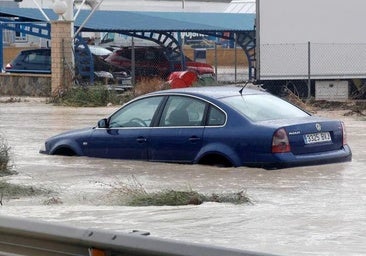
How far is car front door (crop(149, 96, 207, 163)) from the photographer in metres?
14.7

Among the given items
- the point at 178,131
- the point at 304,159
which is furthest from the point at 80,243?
the point at 178,131

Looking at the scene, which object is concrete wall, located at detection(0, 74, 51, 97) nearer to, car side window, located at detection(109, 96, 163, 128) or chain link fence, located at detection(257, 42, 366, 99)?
chain link fence, located at detection(257, 42, 366, 99)

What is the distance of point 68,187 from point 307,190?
3113mm

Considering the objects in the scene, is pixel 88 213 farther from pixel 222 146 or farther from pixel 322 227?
pixel 222 146

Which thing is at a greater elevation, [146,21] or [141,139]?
[146,21]

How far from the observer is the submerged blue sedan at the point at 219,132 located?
1405cm

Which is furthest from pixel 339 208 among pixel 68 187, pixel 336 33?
pixel 336 33

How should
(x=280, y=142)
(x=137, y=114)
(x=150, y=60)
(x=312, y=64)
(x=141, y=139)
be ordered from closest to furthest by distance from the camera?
(x=280, y=142) → (x=141, y=139) → (x=137, y=114) → (x=312, y=64) → (x=150, y=60)

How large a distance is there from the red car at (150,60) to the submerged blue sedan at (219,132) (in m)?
21.3

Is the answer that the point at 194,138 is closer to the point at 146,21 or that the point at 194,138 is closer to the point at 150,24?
the point at 150,24

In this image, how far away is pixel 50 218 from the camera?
35.6 feet

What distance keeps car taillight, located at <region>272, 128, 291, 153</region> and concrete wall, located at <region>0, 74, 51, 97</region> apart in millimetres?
21236

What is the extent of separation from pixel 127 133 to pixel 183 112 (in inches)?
38.8

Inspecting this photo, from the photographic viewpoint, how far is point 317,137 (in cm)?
1430
